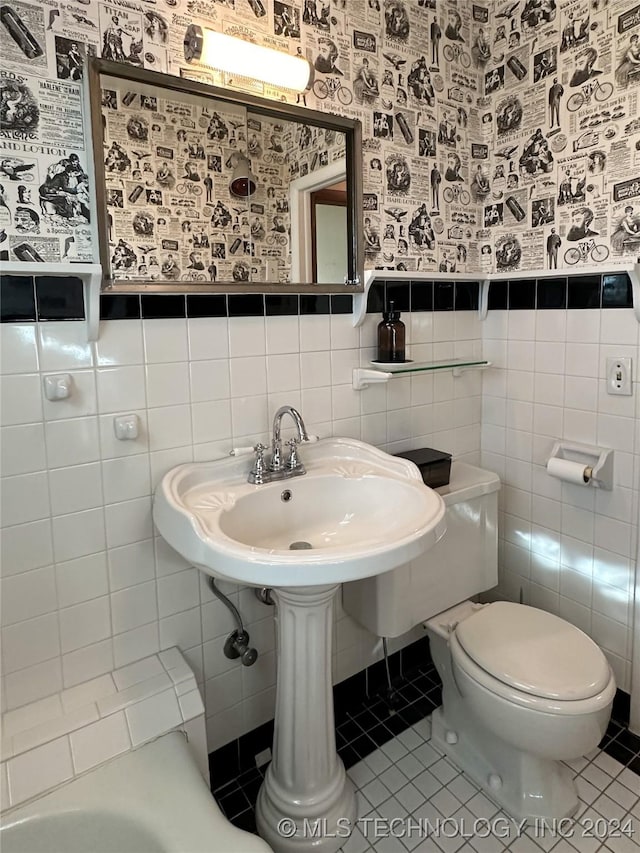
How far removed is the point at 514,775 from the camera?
148cm

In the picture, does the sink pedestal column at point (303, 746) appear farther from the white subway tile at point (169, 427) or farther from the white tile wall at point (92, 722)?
the white subway tile at point (169, 427)

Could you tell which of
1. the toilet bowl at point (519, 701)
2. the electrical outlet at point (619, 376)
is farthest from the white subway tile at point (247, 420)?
the electrical outlet at point (619, 376)

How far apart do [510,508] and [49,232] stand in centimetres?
171

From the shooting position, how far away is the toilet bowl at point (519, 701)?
1302mm

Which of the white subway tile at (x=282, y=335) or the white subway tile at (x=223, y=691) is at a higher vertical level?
the white subway tile at (x=282, y=335)

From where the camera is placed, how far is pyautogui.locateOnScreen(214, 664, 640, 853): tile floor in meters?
1.40

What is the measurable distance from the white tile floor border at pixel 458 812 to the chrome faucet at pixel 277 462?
3.05 feet

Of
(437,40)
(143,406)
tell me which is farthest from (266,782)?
(437,40)

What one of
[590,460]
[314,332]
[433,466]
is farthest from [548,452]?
[314,332]

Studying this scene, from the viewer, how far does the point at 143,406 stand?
1.32 metres

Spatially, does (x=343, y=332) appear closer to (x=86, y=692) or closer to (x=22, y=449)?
(x=22, y=449)

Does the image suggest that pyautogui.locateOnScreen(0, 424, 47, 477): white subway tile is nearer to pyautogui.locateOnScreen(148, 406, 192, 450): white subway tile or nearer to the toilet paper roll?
pyautogui.locateOnScreen(148, 406, 192, 450): white subway tile

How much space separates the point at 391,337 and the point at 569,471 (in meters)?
0.70

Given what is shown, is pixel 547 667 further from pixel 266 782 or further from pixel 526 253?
pixel 526 253
